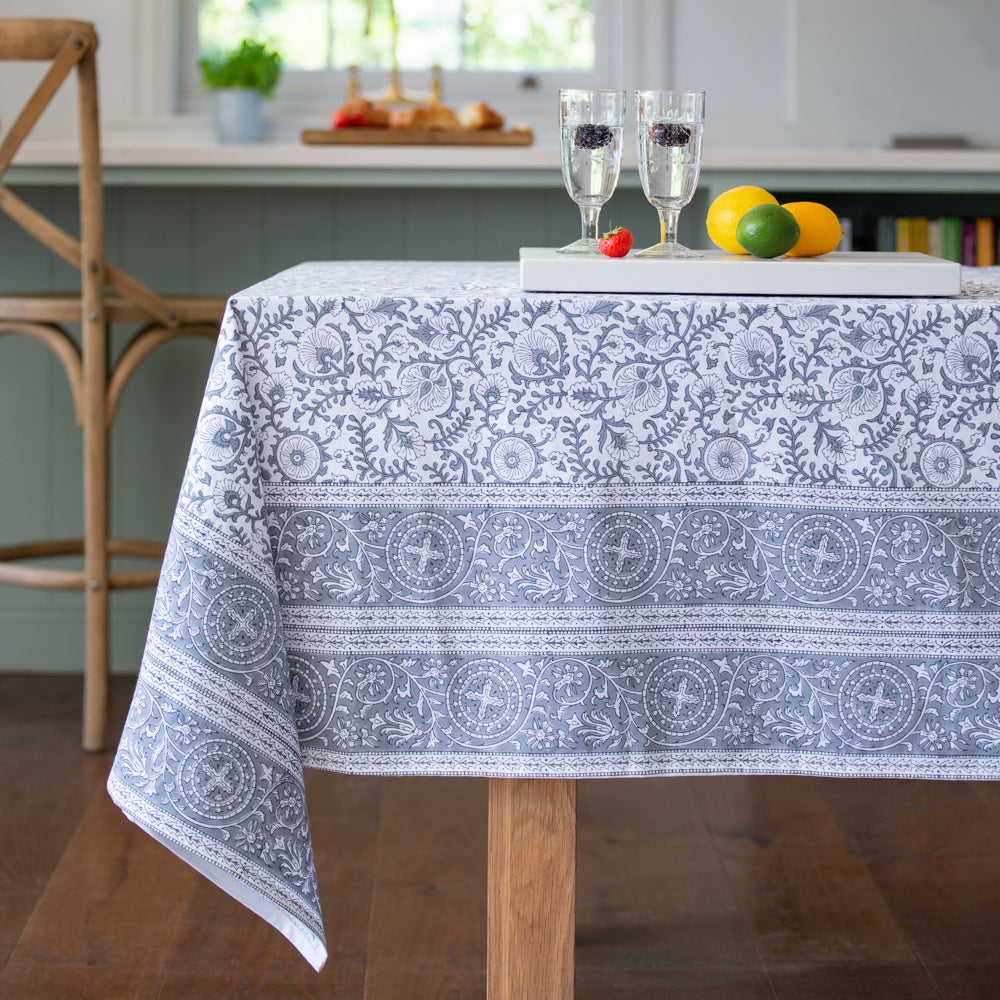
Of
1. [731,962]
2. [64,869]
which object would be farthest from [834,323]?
[64,869]

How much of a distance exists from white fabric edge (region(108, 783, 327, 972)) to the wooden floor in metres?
0.36

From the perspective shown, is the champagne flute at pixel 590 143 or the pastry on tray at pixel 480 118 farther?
the pastry on tray at pixel 480 118

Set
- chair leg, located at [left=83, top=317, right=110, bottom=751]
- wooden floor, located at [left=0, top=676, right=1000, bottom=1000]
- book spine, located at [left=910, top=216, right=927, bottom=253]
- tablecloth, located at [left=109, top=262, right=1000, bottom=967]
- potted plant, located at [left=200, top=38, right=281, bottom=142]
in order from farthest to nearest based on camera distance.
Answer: potted plant, located at [left=200, top=38, right=281, bottom=142], book spine, located at [left=910, top=216, right=927, bottom=253], chair leg, located at [left=83, top=317, right=110, bottom=751], wooden floor, located at [left=0, top=676, right=1000, bottom=1000], tablecloth, located at [left=109, top=262, right=1000, bottom=967]

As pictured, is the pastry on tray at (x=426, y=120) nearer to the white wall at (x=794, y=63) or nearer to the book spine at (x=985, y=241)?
the white wall at (x=794, y=63)

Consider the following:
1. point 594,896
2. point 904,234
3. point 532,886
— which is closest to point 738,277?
point 532,886

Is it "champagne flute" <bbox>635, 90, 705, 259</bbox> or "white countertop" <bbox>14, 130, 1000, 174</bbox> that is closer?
"champagne flute" <bbox>635, 90, 705, 259</bbox>

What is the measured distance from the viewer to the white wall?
2861 mm

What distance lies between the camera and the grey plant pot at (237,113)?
2770 millimetres

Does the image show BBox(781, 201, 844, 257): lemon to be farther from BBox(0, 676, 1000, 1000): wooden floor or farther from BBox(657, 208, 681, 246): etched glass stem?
BBox(0, 676, 1000, 1000): wooden floor

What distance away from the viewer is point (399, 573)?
1123mm

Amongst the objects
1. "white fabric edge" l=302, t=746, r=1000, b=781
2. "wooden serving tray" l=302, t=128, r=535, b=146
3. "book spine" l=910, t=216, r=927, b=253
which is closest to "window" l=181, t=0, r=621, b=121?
"wooden serving tray" l=302, t=128, r=535, b=146

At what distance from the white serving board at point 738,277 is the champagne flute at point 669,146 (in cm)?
8

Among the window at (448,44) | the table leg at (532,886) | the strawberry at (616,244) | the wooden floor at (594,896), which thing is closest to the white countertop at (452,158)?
the window at (448,44)

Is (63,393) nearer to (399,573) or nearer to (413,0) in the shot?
(413,0)
